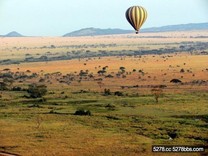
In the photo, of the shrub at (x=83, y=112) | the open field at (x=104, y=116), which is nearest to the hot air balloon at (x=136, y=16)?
the open field at (x=104, y=116)

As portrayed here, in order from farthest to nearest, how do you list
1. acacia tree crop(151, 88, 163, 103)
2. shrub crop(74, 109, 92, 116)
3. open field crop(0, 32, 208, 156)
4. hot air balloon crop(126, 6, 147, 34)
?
acacia tree crop(151, 88, 163, 103) < hot air balloon crop(126, 6, 147, 34) < shrub crop(74, 109, 92, 116) < open field crop(0, 32, 208, 156)

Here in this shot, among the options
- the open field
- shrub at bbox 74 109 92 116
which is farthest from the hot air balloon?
shrub at bbox 74 109 92 116

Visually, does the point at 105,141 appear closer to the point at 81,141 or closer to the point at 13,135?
the point at 81,141

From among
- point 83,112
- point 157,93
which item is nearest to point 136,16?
point 157,93

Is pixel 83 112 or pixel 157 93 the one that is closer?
pixel 83 112

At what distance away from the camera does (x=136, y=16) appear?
38.6 meters

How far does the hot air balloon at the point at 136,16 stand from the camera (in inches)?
1515

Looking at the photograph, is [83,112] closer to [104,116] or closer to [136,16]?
[104,116]

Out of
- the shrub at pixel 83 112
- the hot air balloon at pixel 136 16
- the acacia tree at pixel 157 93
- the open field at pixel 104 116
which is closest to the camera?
the open field at pixel 104 116

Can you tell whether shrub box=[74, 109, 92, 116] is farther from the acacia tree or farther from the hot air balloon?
the hot air balloon

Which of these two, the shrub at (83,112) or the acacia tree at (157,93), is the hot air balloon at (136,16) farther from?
the shrub at (83,112)

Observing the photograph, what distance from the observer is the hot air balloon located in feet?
126

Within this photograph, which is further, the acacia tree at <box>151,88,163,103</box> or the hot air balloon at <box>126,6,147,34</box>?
the acacia tree at <box>151,88,163,103</box>

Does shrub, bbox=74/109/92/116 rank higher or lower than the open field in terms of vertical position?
higher
